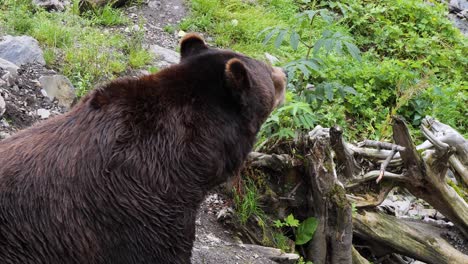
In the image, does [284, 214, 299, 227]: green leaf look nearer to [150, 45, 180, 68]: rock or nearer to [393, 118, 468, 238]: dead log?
[393, 118, 468, 238]: dead log

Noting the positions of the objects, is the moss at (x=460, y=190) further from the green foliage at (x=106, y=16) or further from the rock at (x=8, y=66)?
the green foliage at (x=106, y=16)

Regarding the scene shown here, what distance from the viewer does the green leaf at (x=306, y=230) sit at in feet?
17.2

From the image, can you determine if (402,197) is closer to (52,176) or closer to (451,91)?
(451,91)

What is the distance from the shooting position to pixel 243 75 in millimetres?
3598

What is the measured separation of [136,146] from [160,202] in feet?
0.97

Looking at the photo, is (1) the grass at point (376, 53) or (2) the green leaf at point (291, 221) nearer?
(2) the green leaf at point (291, 221)

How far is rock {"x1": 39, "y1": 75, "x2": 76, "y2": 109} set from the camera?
6.07 meters

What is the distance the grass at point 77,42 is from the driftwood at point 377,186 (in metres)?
2.21

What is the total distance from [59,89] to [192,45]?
2.61 m

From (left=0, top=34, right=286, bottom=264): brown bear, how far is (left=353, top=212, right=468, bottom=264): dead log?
7.20ft

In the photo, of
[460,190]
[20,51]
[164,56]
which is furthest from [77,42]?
[460,190]

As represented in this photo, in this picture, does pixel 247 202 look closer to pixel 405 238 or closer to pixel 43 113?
pixel 405 238

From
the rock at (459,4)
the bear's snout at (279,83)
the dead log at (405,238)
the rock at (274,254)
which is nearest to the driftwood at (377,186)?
the dead log at (405,238)

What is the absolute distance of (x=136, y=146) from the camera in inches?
135
